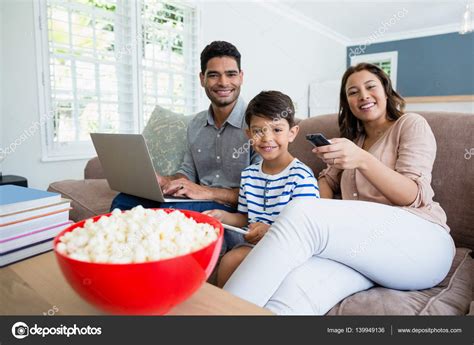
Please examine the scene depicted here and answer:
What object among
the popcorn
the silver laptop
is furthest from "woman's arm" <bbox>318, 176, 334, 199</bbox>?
the popcorn

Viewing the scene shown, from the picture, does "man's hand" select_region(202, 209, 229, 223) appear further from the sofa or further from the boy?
the sofa

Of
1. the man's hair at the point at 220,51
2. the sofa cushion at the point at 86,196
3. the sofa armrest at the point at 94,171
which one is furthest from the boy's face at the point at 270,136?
the sofa armrest at the point at 94,171

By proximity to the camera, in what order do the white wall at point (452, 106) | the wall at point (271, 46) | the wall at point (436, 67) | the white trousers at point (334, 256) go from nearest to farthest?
1. the white trousers at point (334, 256)
2. the wall at point (271, 46)
3. the white wall at point (452, 106)
4. the wall at point (436, 67)

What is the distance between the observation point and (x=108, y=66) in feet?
9.04

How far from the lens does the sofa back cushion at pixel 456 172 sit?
1100 mm

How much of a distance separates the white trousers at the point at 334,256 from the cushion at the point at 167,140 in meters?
1.06

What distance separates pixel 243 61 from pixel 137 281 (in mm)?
3837

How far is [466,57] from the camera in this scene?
527 centimetres

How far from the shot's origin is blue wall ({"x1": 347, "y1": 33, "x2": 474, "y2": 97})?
17.3 feet

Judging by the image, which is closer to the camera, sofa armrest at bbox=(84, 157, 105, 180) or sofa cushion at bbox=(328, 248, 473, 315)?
sofa cushion at bbox=(328, 248, 473, 315)

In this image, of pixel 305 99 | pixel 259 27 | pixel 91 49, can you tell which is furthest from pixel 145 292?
pixel 305 99

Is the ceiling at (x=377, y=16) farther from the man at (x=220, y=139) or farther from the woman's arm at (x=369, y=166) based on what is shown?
the woman's arm at (x=369, y=166)

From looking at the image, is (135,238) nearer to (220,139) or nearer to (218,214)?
(218,214)

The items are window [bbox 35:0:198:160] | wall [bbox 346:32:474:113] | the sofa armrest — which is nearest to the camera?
the sofa armrest
